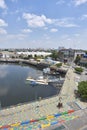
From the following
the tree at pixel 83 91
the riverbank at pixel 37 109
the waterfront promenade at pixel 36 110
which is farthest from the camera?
the tree at pixel 83 91

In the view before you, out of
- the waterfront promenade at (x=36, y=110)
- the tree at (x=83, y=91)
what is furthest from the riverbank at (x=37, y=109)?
the tree at (x=83, y=91)

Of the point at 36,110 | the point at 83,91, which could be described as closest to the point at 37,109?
the point at 36,110

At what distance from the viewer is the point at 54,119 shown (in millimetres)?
31172

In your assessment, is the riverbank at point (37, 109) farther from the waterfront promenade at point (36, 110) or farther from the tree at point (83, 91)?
the tree at point (83, 91)

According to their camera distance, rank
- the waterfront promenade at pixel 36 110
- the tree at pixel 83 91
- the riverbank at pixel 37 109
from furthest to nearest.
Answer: the tree at pixel 83 91 < the riverbank at pixel 37 109 < the waterfront promenade at pixel 36 110

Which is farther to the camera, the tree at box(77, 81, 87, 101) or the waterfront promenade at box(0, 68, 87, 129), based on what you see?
the tree at box(77, 81, 87, 101)

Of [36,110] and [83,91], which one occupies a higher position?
[83,91]

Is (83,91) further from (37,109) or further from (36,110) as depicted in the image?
(36,110)

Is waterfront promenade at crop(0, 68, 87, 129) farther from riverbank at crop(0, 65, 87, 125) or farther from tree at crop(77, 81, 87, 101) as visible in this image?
tree at crop(77, 81, 87, 101)

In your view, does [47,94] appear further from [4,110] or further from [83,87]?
[4,110]

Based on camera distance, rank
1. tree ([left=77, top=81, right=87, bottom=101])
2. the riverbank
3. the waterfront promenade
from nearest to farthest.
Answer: the waterfront promenade → the riverbank → tree ([left=77, top=81, right=87, bottom=101])

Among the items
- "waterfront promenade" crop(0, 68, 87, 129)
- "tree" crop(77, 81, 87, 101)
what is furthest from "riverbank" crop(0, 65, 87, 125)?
"tree" crop(77, 81, 87, 101)

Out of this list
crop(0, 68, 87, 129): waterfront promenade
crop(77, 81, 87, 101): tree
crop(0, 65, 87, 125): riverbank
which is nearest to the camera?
crop(0, 68, 87, 129): waterfront promenade

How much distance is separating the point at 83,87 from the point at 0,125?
21.5 m
